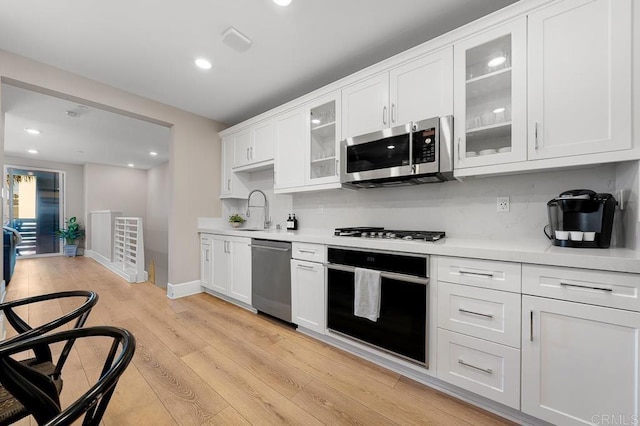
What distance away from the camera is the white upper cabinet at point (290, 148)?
273 centimetres

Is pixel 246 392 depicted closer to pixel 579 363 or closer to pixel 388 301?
pixel 388 301

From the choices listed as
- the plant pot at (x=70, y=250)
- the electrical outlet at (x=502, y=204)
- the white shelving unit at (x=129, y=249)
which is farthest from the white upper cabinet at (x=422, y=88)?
the plant pot at (x=70, y=250)

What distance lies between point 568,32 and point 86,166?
9357mm

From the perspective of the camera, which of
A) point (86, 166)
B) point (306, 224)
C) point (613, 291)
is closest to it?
point (613, 291)

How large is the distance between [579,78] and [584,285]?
112cm

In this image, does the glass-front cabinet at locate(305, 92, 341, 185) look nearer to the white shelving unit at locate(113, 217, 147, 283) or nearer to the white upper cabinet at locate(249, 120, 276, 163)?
the white upper cabinet at locate(249, 120, 276, 163)

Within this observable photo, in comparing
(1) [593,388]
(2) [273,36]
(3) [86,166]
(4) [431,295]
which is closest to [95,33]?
(2) [273,36]

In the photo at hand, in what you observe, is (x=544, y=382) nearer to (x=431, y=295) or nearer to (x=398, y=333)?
(x=431, y=295)

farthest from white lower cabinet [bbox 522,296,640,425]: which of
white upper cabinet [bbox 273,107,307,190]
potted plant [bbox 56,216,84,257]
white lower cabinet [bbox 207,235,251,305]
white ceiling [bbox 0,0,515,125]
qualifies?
potted plant [bbox 56,216,84,257]

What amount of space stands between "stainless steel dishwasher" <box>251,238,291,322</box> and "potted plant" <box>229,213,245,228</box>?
3.52 ft

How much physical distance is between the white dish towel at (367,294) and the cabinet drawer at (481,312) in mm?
416

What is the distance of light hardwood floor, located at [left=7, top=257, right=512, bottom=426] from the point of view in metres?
1.43

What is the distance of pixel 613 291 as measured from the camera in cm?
114

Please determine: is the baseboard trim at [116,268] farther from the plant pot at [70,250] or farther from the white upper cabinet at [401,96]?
the white upper cabinet at [401,96]
